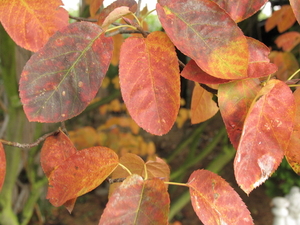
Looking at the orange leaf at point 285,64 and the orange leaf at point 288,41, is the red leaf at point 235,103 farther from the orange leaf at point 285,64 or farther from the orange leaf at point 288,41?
the orange leaf at point 288,41

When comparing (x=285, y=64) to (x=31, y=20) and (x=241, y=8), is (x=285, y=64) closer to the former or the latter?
(x=241, y=8)

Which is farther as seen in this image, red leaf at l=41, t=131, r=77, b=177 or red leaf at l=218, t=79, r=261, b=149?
red leaf at l=41, t=131, r=77, b=177

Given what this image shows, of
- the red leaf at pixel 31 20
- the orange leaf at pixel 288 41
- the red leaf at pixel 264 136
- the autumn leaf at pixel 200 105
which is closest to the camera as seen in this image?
the red leaf at pixel 264 136

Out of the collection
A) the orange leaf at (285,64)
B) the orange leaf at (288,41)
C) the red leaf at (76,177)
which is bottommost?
the orange leaf at (285,64)

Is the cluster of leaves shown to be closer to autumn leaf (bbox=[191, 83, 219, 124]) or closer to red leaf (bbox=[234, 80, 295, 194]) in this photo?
red leaf (bbox=[234, 80, 295, 194])

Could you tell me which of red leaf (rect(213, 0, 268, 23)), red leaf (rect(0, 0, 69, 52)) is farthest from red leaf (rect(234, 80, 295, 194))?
red leaf (rect(0, 0, 69, 52))

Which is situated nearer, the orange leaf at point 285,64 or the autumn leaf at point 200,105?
the autumn leaf at point 200,105

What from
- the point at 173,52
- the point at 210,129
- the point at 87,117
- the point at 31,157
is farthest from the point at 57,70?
the point at 210,129

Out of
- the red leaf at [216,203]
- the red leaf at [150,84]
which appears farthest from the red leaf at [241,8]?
the red leaf at [216,203]

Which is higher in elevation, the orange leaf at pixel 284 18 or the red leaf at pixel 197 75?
the red leaf at pixel 197 75
